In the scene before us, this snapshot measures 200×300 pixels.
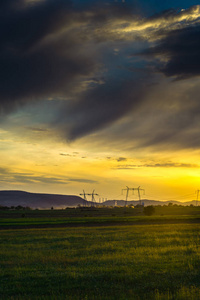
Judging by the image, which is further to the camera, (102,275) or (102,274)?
(102,274)

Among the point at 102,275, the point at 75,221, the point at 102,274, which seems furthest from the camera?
the point at 75,221

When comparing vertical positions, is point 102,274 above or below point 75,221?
below

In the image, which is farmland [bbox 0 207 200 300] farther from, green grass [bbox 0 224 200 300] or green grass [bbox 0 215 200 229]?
green grass [bbox 0 215 200 229]

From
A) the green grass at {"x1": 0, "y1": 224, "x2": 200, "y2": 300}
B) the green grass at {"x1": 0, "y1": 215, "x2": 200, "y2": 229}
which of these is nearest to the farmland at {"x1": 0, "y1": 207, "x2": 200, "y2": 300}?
the green grass at {"x1": 0, "y1": 224, "x2": 200, "y2": 300}

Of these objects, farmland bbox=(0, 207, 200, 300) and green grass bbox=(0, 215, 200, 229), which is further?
green grass bbox=(0, 215, 200, 229)

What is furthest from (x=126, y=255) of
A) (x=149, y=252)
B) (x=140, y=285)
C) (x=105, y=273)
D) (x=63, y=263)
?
(x=140, y=285)

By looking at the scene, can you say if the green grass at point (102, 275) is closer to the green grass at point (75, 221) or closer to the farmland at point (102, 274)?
the farmland at point (102, 274)

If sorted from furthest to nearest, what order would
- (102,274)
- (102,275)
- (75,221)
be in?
(75,221)
(102,274)
(102,275)

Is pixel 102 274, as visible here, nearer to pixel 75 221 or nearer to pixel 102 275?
pixel 102 275

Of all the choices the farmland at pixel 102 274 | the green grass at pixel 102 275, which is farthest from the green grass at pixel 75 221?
the green grass at pixel 102 275

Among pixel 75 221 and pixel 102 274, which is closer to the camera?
pixel 102 274

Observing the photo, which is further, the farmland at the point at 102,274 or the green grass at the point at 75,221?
the green grass at the point at 75,221

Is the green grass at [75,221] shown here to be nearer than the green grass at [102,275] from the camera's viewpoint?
No

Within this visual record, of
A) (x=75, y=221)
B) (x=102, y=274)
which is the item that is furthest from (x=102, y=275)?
(x=75, y=221)
